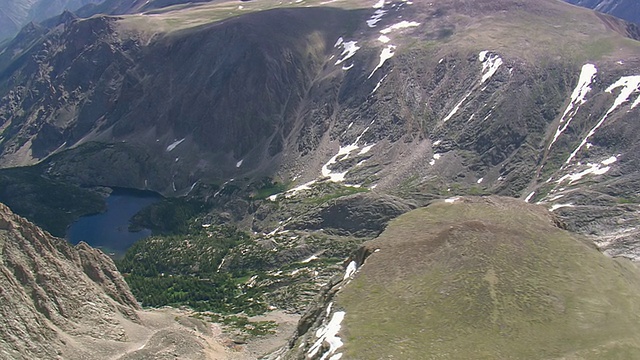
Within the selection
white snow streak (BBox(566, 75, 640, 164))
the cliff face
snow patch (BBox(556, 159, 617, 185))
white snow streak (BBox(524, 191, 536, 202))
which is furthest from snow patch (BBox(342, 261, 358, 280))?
white snow streak (BBox(566, 75, 640, 164))

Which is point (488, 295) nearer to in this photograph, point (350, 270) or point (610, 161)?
point (350, 270)

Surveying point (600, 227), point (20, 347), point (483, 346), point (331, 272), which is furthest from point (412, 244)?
point (600, 227)

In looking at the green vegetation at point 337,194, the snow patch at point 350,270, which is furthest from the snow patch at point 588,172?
the snow patch at point 350,270

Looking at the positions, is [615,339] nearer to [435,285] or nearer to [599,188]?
[435,285]

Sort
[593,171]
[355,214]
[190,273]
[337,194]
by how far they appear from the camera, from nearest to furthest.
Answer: [190,273]
[593,171]
[355,214]
[337,194]

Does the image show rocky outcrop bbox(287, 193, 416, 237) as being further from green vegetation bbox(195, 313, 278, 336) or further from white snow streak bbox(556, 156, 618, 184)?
green vegetation bbox(195, 313, 278, 336)

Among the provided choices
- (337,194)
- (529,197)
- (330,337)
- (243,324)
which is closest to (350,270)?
(330,337)
